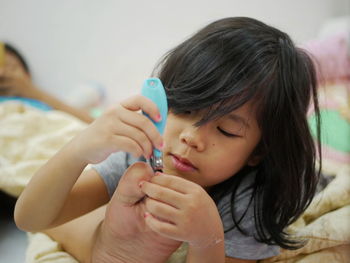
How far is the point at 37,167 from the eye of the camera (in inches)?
34.1

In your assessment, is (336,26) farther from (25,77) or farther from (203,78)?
(25,77)

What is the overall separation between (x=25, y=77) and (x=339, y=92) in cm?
132

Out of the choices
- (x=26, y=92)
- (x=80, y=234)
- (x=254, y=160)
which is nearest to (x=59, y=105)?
(x=26, y=92)

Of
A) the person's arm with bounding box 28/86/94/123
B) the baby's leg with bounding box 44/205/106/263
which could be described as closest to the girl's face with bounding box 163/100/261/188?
the baby's leg with bounding box 44/205/106/263

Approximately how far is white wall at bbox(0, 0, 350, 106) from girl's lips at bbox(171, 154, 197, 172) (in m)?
1.08

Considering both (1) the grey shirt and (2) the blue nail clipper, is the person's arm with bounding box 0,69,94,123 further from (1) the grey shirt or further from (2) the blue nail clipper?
(2) the blue nail clipper

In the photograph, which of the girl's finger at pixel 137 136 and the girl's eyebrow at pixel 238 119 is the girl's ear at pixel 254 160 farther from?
the girl's finger at pixel 137 136

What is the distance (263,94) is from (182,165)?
0.17m

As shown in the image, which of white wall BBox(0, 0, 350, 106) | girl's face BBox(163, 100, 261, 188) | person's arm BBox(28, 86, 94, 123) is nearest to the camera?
girl's face BBox(163, 100, 261, 188)

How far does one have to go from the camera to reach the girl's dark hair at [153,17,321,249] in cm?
54

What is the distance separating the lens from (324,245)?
0.67m

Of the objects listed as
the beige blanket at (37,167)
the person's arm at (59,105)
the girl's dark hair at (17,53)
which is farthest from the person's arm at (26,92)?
the beige blanket at (37,167)

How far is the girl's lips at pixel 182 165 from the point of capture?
56 centimetres

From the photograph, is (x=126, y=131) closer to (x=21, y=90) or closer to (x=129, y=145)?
(x=129, y=145)
